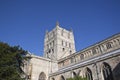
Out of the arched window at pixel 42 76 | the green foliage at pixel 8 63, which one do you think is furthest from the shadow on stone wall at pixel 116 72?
the arched window at pixel 42 76

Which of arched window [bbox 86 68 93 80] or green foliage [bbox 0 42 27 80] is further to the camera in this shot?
arched window [bbox 86 68 93 80]

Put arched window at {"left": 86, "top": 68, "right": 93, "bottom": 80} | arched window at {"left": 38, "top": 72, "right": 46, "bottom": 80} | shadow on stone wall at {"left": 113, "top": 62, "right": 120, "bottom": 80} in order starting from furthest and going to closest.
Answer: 1. arched window at {"left": 38, "top": 72, "right": 46, "bottom": 80}
2. arched window at {"left": 86, "top": 68, "right": 93, "bottom": 80}
3. shadow on stone wall at {"left": 113, "top": 62, "right": 120, "bottom": 80}

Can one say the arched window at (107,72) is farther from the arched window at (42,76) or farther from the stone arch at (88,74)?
the arched window at (42,76)

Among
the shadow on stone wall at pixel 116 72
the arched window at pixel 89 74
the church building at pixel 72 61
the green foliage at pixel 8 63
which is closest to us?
the green foliage at pixel 8 63

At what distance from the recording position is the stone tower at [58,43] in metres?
42.2

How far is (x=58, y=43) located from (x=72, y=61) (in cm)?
1107

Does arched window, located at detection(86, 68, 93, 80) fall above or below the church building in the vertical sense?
below

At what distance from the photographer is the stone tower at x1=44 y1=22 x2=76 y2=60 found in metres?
42.2

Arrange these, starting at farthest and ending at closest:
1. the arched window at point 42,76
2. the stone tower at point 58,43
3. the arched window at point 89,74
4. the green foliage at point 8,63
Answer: the stone tower at point 58,43, the arched window at point 42,76, the arched window at point 89,74, the green foliage at point 8,63

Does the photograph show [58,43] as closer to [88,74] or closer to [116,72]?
[88,74]

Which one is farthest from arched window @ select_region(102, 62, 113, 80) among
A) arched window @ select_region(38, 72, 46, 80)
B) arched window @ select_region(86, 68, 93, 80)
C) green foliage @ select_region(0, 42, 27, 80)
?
arched window @ select_region(38, 72, 46, 80)

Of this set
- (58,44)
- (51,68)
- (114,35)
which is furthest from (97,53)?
(58,44)

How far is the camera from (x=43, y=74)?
31453mm

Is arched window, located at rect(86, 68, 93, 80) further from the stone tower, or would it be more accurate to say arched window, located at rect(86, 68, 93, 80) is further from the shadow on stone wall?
the stone tower
